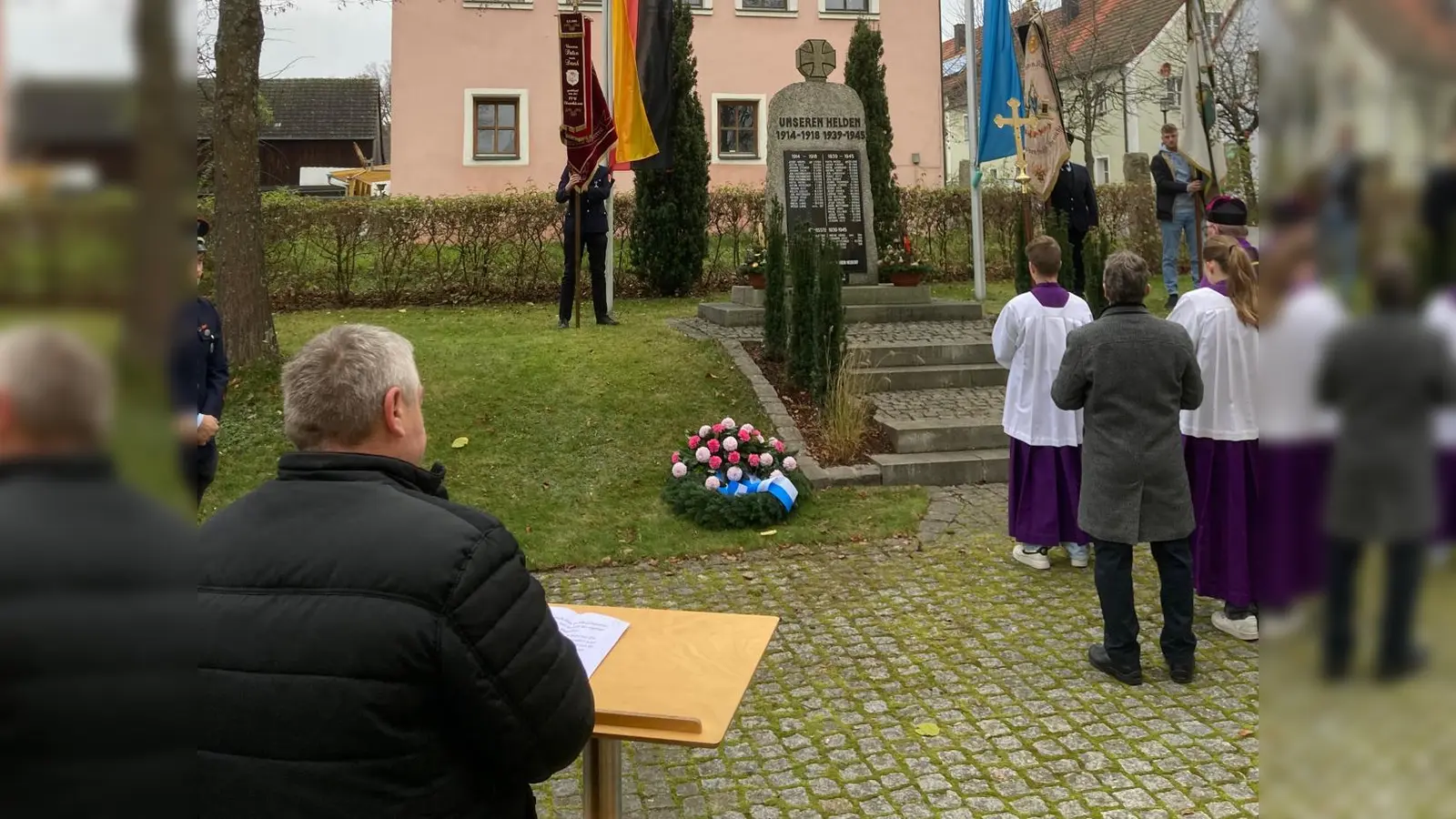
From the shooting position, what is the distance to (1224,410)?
5070 mm

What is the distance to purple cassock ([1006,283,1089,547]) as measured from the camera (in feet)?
20.0

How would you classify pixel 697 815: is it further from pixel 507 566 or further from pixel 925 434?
pixel 925 434

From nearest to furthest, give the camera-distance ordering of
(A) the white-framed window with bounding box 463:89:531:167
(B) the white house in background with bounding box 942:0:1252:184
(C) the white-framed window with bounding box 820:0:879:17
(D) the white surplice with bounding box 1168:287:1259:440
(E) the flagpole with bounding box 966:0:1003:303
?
(D) the white surplice with bounding box 1168:287:1259:440 < (E) the flagpole with bounding box 966:0:1003:303 < (B) the white house in background with bounding box 942:0:1252:184 < (A) the white-framed window with bounding box 463:89:531:167 < (C) the white-framed window with bounding box 820:0:879:17

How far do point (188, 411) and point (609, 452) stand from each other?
8.09m

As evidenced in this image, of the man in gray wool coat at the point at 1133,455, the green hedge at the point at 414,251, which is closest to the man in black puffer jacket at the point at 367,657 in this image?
the man in gray wool coat at the point at 1133,455

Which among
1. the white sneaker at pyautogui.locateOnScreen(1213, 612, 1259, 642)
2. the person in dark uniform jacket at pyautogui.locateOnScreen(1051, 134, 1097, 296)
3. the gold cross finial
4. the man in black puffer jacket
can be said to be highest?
the gold cross finial

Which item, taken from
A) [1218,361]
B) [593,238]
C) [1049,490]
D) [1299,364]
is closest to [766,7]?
[593,238]

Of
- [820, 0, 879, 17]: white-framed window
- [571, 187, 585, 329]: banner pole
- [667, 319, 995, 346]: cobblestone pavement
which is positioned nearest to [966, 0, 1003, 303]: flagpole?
[667, 319, 995, 346]: cobblestone pavement

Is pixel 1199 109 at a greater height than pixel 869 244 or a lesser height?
lesser

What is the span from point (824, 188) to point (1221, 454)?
792 cm

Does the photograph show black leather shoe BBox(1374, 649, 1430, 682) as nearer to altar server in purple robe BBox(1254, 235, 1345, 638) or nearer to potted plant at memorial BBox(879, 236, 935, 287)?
altar server in purple robe BBox(1254, 235, 1345, 638)

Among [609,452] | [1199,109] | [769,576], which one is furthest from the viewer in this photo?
[609,452]

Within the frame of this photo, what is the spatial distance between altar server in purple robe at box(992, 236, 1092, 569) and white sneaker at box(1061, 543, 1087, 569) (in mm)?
11

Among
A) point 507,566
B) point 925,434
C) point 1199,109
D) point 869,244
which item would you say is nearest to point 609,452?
point 925,434
